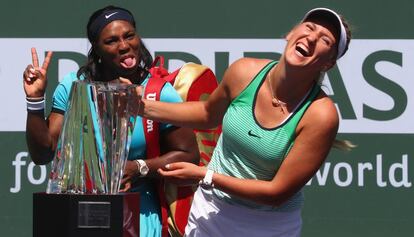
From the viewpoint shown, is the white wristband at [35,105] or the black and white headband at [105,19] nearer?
the white wristband at [35,105]

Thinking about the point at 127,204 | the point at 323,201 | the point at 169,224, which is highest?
the point at 127,204

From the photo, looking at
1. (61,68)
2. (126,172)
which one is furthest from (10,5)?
(126,172)

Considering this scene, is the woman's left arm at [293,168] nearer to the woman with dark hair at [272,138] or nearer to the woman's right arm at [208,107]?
the woman with dark hair at [272,138]

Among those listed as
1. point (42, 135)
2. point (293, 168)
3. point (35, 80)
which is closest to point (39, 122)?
point (42, 135)

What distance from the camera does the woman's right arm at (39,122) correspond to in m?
3.91

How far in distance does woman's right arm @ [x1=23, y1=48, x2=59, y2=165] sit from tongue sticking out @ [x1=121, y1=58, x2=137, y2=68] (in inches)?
11.8

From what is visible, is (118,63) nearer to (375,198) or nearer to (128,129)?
(128,129)

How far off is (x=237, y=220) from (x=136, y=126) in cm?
58

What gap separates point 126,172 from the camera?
13.5 ft

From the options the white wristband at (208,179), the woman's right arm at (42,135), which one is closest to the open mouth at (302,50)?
the white wristband at (208,179)

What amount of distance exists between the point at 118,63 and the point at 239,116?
0.71 m

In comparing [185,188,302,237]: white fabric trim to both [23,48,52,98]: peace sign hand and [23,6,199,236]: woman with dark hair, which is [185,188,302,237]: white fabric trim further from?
[23,48,52,98]: peace sign hand

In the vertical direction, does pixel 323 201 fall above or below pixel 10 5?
below

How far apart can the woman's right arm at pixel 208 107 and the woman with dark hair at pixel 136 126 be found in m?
0.20
